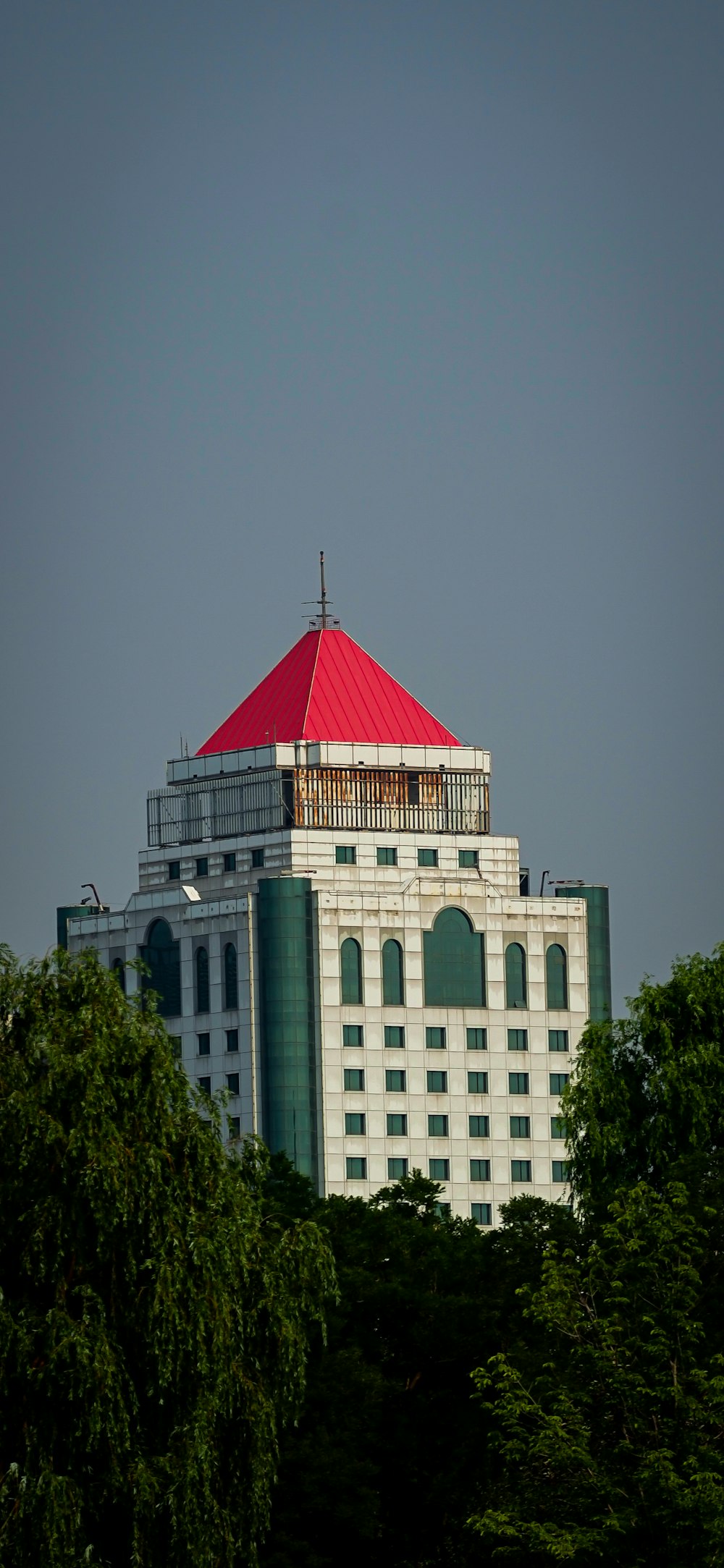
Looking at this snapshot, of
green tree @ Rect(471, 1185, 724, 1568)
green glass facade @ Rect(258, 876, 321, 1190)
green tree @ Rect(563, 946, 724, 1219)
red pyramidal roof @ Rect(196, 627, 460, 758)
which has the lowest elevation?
green tree @ Rect(471, 1185, 724, 1568)

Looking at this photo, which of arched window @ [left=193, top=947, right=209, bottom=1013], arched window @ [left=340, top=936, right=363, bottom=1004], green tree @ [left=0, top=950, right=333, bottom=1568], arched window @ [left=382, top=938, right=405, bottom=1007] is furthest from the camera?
arched window @ [left=382, top=938, right=405, bottom=1007]

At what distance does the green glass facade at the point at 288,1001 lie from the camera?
175 m

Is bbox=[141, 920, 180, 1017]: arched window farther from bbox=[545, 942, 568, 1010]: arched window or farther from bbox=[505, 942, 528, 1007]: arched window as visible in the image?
bbox=[545, 942, 568, 1010]: arched window

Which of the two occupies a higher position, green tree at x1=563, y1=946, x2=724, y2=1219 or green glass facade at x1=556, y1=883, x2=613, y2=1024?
green glass facade at x1=556, y1=883, x2=613, y2=1024

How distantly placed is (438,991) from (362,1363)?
4135 inches

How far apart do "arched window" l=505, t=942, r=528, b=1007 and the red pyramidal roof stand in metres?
12.2

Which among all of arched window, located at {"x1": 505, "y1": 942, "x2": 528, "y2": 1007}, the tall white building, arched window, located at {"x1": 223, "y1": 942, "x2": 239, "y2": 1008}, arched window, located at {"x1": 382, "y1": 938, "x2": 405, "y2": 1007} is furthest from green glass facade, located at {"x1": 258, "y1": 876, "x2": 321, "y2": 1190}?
arched window, located at {"x1": 505, "y1": 942, "x2": 528, "y2": 1007}

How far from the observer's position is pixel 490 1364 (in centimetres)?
6819

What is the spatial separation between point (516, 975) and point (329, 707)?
692 inches

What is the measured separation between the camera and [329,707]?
18625 centimetres

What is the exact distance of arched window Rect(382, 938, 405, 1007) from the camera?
178 metres

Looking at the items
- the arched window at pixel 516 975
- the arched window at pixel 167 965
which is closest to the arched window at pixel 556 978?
the arched window at pixel 516 975

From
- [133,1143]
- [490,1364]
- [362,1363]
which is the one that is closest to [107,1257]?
[133,1143]

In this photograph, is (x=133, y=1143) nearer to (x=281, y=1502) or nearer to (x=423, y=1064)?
(x=281, y=1502)
